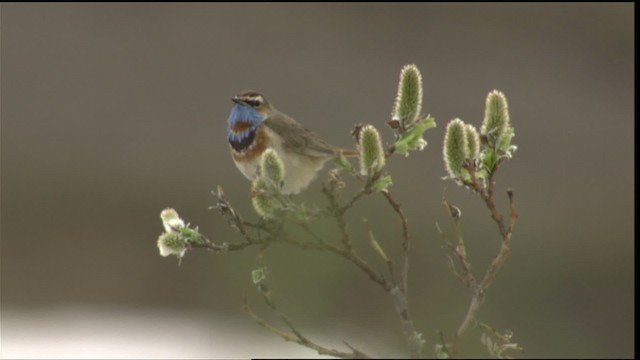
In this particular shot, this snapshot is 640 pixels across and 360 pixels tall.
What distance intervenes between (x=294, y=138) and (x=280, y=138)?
6cm

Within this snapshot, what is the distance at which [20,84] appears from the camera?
11.8 meters

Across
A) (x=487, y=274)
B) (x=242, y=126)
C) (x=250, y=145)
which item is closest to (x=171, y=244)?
(x=487, y=274)

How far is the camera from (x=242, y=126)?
12.6 ft

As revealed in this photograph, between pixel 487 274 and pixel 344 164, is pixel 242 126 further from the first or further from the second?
pixel 487 274

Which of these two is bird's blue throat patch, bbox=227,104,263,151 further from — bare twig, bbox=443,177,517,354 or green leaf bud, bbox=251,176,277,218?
bare twig, bbox=443,177,517,354

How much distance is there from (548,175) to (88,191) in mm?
3997

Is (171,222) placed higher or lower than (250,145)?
lower

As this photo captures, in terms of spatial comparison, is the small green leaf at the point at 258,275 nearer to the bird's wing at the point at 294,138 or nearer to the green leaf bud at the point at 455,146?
the green leaf bud at the point at 455,146

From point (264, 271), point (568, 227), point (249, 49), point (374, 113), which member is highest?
point (249, 49)

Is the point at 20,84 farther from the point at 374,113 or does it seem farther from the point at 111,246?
the point at 374,113

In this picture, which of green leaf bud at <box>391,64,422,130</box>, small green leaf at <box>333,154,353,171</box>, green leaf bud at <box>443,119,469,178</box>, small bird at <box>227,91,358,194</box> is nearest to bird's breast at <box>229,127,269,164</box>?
small bird at <box>227,91,358,194</box>

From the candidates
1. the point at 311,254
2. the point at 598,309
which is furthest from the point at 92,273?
the point at 598,309

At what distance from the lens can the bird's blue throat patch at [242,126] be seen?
3.71 meters

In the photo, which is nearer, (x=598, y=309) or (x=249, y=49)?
(x=598, y=309)
